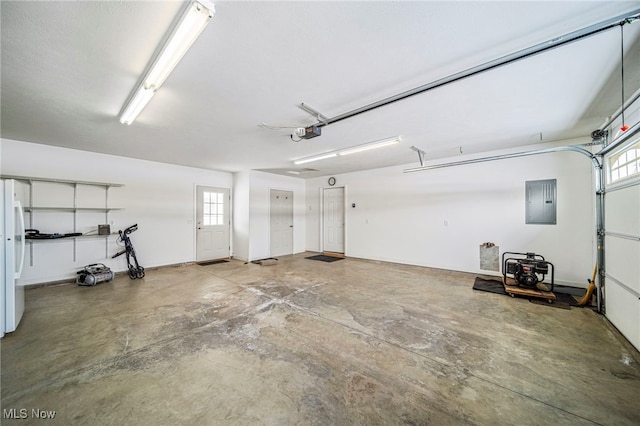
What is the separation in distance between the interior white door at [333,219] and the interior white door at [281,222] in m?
1.16

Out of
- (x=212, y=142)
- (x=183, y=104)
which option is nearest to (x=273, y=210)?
(x=212, y=142)

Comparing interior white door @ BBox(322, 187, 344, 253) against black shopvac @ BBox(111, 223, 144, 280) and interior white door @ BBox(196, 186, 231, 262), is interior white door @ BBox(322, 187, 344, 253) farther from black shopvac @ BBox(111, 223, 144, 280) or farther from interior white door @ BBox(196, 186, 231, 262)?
black shopvac @ BBox(111, 223, 144, 280)

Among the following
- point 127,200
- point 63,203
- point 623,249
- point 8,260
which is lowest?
point 8,260

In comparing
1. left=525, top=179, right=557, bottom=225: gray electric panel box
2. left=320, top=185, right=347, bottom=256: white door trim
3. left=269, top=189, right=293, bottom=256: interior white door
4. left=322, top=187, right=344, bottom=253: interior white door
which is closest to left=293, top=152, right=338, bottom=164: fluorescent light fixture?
left=269, top=189, right=293, bottom=256: interior white door

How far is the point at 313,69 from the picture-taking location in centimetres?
210

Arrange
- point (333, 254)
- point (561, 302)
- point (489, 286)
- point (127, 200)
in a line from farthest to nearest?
point (333, 254), point (127, 200), point (489, 286), point (561, 302)

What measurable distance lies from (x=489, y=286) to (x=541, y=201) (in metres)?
1.93

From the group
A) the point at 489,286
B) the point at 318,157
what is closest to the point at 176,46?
the point at 318,157

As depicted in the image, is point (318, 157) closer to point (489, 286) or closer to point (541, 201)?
point (489, 286)

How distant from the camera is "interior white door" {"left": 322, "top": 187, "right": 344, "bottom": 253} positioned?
7645 mm

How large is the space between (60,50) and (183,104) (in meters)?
1.01

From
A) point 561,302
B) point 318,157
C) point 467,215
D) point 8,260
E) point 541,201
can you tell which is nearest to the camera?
point 8,260

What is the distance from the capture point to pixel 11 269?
2.59 m

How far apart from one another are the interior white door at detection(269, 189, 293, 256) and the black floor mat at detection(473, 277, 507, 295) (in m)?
5.29
